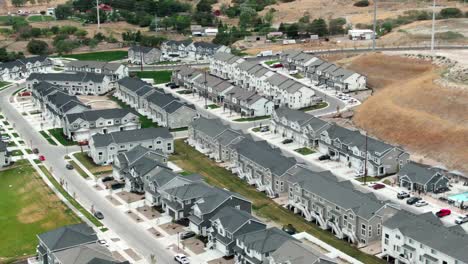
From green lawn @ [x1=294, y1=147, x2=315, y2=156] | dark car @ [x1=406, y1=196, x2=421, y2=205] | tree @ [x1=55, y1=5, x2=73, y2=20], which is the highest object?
tree @ [x1=55, y1=5, x2=73, y2=20]

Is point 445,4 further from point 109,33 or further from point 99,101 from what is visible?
point 99,101

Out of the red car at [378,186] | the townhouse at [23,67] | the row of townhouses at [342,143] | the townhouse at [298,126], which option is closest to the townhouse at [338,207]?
the red car at [378,186]

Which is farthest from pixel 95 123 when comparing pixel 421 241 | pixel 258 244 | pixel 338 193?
pixel 421 241

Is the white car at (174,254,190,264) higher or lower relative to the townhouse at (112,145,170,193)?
lower

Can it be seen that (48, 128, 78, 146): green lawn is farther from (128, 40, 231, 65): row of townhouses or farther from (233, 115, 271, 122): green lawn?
(128, 40, 231, 65): row of townhouses

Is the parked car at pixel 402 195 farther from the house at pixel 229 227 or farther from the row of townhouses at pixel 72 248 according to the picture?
the row of townhouses at pixel 72 248

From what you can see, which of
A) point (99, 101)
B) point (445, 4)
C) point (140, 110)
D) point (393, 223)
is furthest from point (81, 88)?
point (445, 4)

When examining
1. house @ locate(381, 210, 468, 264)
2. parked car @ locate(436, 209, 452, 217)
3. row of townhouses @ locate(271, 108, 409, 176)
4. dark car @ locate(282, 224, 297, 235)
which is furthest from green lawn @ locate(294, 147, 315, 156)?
house @ locate(381, 210, 468, 264)
